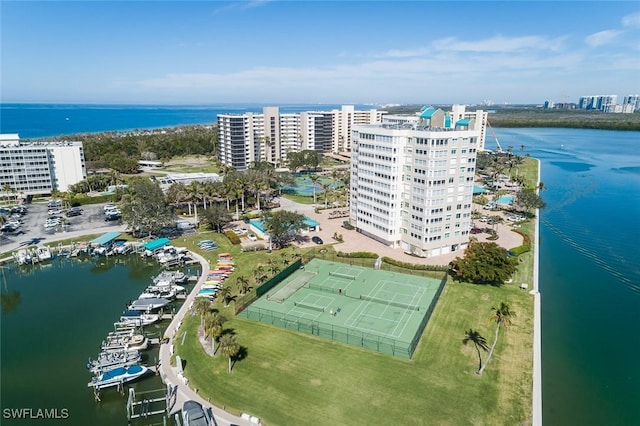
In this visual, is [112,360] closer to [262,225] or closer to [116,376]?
[116,376]

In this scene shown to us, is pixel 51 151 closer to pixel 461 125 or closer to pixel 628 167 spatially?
pixel 461 125

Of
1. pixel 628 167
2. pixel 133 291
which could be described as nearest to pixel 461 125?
pixel 133 291

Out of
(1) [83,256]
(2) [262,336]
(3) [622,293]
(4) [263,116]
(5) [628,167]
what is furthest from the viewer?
(5) [628,167]

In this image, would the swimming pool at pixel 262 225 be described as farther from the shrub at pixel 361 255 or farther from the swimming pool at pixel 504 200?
the swimming pool at pixel 504 200

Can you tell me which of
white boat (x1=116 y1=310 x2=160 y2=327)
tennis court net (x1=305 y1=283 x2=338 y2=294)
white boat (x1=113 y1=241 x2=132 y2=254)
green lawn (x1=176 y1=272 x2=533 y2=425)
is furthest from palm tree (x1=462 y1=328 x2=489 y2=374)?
white boat (x1=113 y1=241 x2=132 y2=254)

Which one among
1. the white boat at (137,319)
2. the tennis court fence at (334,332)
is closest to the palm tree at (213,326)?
the tennis court fence at (334,332)
